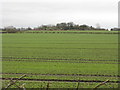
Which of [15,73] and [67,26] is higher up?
[67,26]

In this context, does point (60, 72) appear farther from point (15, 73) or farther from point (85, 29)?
point (85, 29)

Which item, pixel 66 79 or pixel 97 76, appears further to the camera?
pixel 97 76

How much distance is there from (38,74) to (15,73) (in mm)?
1197

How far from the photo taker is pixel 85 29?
77188 millimetres

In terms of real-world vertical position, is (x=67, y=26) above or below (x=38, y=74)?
above

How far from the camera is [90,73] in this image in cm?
886

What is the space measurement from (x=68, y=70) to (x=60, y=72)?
1.90ft

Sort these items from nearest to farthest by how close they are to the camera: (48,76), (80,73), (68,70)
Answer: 1. (48,76)
2. (80,73)
3. (68,70)

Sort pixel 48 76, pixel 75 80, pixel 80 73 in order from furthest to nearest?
1. pixel 80 73
2. pixel 48 76
3. pixel 75 80

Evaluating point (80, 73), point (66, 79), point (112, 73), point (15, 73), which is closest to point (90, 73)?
point (80, 73)

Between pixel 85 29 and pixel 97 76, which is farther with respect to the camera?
pixel 85 29

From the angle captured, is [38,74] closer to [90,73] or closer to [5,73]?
[5,73]

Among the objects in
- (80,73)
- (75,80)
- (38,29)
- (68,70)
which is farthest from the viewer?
(38,29)

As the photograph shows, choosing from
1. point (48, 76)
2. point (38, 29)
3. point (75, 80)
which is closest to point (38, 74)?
point (48, 76)
